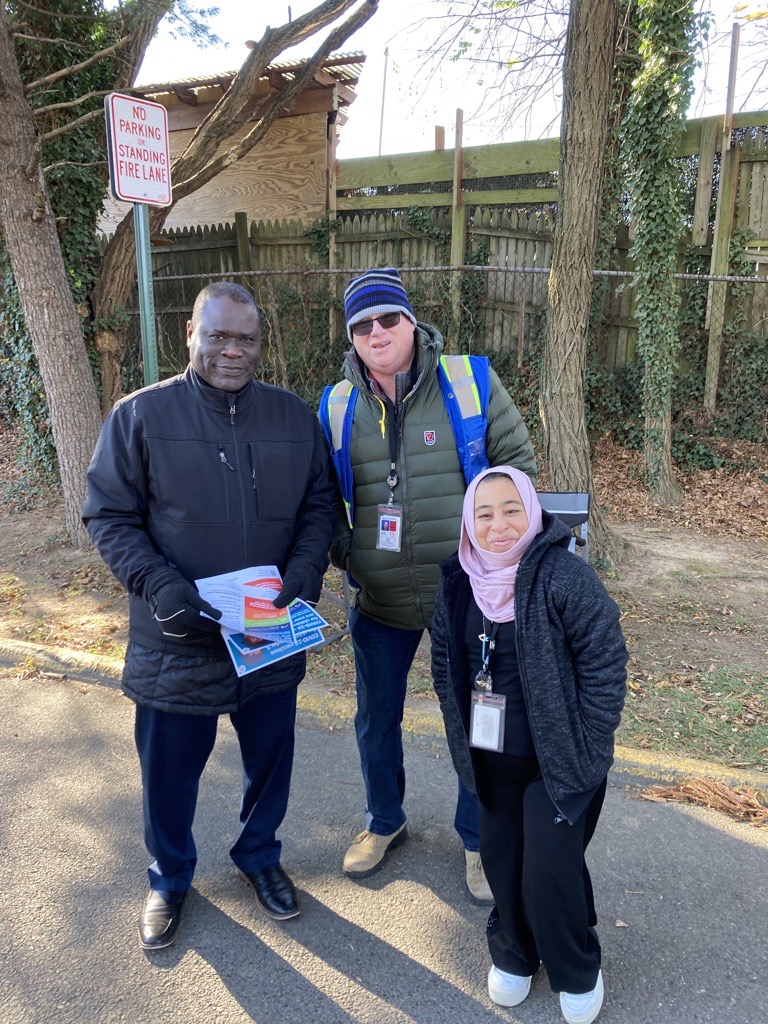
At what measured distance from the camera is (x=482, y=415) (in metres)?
2.71

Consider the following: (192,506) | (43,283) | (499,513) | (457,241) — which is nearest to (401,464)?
(499,513)

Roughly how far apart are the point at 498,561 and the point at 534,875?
895 millimetres

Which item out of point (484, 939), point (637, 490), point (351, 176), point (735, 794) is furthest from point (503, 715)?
point (351, 176)

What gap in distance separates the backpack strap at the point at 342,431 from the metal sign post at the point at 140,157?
82.9 inches

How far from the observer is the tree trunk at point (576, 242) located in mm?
5121

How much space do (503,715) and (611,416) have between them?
8.29m

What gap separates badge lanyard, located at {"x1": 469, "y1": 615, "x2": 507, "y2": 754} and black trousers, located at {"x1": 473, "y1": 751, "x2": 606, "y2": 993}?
0.08 m

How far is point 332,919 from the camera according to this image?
2730 millimetres

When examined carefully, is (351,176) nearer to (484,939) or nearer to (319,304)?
(319,304)

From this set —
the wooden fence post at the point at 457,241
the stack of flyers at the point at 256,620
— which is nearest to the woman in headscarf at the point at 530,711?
the stack of flyers at the point at 256,620

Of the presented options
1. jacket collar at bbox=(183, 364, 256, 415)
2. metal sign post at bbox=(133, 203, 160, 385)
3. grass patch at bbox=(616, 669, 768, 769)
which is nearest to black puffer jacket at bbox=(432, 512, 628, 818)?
jacket collar at bbox=(183, 364, 256, 415)

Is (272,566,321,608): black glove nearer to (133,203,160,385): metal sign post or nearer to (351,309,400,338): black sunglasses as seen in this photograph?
(351,309,400,338): black sunglasses

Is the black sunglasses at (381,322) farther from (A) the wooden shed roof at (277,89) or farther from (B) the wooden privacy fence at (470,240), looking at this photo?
(A) the wooden shed roof at (277,89)

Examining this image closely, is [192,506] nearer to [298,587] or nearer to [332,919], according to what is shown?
[298,587]
